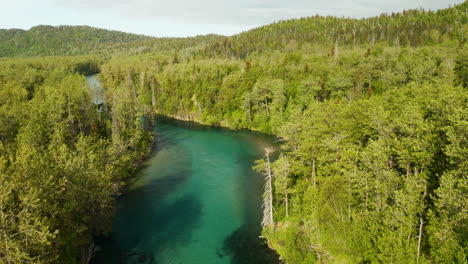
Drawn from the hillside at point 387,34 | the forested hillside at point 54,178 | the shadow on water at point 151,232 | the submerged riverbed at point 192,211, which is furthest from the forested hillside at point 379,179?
the hillside at point 387,34

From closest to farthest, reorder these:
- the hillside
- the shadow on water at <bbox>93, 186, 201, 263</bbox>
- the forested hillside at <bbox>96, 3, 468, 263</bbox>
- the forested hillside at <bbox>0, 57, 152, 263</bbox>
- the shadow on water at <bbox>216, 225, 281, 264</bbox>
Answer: the forested hillside at <bbox>0, 57, 152, 263</bbox>
the forested hillside at <bbox>96, 3, 468, 263</bbox>
the shadow on water at <bbox>216, 225, 281, 264</bbox>
the shadow on water at <bbox>93, 186, 201, 263</bbox>
the hillside

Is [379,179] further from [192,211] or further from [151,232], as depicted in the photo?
[151,232]

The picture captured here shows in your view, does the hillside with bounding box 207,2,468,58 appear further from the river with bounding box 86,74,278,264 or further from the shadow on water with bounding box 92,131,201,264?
the shadow on water with bounding box 92,131,201,264

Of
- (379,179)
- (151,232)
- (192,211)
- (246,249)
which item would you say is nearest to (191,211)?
(192,211)

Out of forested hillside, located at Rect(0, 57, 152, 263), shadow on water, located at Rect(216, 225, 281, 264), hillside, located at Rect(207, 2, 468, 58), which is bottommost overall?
shadow on water, located at Rect(216, 225, 281, 264)

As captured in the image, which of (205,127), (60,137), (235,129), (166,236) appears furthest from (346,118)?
(205,127)

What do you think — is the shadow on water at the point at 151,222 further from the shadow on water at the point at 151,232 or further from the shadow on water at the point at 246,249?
the shadow on water at the point at 246,249

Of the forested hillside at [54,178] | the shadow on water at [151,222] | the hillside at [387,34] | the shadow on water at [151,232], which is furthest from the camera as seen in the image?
the hillside at [387,34]

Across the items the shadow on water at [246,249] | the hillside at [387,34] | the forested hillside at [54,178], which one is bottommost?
the shadow on water at [246,249]

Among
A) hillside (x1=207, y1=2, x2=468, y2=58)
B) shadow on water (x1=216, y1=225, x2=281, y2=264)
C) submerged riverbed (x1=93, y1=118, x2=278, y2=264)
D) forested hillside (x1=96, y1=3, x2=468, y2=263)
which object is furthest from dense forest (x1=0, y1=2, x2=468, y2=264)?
hillside (x1=207, y1=2, x2=468, y2=58)
